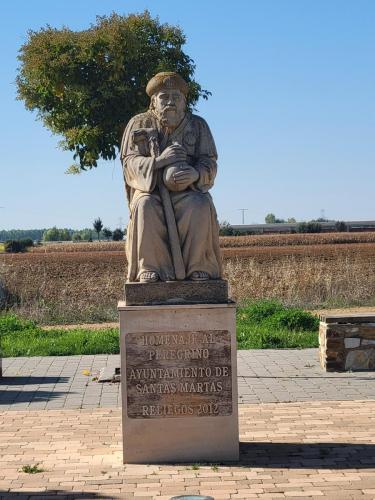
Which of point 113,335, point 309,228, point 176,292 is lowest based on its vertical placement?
point 113,335

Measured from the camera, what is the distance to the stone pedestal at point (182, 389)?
6742 millimetres

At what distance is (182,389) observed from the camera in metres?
6.78

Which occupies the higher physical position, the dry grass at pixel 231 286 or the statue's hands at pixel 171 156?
the statue's hands at pixel 171 156

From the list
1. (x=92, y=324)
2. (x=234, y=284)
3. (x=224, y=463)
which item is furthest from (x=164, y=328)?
(x=234, y=284)

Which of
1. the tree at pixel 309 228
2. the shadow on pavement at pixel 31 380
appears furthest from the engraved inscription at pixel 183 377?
the tree at pixel 309 228

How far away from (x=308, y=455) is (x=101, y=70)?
651 centimetres

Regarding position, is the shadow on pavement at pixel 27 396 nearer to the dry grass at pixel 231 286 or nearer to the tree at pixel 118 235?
the dry grass at pixel 231 286

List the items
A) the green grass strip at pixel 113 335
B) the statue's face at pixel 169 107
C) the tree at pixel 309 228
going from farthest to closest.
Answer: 1. the tree at pixel 309 228
2. the green grass strip at pixel 113 335
3. the statue's face at pixel 169 107

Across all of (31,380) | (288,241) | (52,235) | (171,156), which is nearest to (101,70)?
(31,380)

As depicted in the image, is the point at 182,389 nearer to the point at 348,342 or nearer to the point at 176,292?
the point at 176,292

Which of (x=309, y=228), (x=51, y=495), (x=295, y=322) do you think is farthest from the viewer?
(x=309, y=228)

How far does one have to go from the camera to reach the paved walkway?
9227 mm

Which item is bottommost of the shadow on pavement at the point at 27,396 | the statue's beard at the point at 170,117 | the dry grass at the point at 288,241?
the shadow on pavement at the point at 27,396

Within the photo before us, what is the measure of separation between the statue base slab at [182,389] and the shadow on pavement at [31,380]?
12.3 feet
